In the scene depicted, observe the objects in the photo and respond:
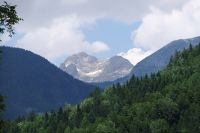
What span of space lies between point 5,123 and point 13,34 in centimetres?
524

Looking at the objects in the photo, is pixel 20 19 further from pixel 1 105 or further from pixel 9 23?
pixel 1 105

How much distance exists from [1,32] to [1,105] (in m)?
4.17

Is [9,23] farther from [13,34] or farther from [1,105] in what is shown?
[1,105]

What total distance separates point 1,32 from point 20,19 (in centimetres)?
146

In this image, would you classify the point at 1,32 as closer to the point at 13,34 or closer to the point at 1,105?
the point at 13,34

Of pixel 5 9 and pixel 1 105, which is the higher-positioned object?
pixel 5 9

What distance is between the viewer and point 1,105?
28672mm

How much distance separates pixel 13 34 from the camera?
96.9ft

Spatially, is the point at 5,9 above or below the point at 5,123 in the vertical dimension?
above

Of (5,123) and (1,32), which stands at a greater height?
(1,32)

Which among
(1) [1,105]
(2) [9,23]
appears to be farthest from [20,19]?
(1) [1,105]

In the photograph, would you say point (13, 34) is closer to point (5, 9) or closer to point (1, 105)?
point (5, 9)

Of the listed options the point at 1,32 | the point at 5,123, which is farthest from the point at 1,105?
the point at 1,32

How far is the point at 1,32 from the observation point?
28.5 meters
